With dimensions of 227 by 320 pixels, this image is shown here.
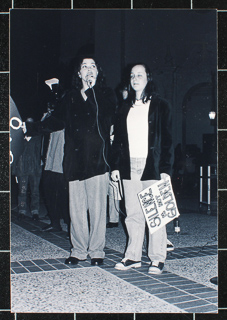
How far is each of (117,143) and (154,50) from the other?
802 millimetres

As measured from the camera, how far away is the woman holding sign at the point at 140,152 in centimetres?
377

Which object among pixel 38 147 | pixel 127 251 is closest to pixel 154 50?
pixel 38 147

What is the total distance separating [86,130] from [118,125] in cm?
27

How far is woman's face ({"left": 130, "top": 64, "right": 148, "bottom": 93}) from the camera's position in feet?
12.3

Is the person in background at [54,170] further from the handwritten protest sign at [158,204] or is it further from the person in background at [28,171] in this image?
the handwritten protest sign at [158,204]

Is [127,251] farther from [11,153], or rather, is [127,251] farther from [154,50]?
[154,50]

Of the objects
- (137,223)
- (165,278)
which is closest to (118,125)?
(137,223)

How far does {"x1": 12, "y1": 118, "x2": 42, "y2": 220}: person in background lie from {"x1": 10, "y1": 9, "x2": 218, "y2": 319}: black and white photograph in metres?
0.01

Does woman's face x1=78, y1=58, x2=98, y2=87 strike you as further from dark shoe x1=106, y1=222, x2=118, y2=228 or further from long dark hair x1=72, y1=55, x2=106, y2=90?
dark shoe x1=106, y1=222, x2=118, y2=228

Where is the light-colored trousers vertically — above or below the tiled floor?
above

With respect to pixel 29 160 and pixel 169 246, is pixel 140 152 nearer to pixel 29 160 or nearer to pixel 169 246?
pixel 29 160

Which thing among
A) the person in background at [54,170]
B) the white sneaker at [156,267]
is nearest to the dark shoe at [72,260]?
the person in background at [54,170]

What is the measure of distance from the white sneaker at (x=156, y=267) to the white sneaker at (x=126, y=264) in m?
0.15

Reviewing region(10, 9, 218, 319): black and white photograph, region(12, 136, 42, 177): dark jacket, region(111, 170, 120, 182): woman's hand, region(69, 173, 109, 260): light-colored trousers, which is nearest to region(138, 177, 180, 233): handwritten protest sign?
region(10, 9, 218, 319): black and white photograph
